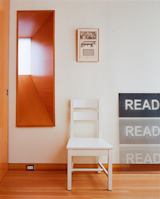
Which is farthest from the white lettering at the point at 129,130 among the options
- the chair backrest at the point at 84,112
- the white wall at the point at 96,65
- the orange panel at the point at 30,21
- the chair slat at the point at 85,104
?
the orange panel at the point at 30,21

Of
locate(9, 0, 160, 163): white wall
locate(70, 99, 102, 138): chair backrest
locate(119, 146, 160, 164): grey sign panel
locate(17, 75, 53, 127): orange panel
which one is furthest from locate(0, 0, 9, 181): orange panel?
locate(119, 146, 160, 164): grey sign panel

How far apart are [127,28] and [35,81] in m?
1.32

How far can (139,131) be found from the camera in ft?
6.45

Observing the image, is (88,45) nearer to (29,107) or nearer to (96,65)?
(96,65)

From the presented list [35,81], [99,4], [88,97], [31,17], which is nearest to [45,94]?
[35,81]

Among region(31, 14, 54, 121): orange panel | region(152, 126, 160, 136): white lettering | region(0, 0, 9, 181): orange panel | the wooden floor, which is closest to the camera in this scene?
the wooden floor

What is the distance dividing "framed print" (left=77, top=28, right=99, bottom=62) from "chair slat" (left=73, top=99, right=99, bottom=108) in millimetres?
493

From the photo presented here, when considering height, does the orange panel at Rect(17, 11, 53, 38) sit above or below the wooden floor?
above

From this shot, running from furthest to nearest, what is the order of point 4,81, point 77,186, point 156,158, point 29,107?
1. point 29,107
2. point 156,158
3. point 4,81
4. point 77,186

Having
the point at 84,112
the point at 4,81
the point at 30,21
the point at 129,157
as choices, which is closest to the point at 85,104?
the point at 84,112

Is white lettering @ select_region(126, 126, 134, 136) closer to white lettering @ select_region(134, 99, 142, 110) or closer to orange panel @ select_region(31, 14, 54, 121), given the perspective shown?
white lettering @ select_region(134, 99, 142, 110)

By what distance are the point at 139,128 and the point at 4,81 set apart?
5.38 feet

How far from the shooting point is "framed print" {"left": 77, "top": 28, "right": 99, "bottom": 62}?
1982 mm

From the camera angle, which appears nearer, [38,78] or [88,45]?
[88,45]
